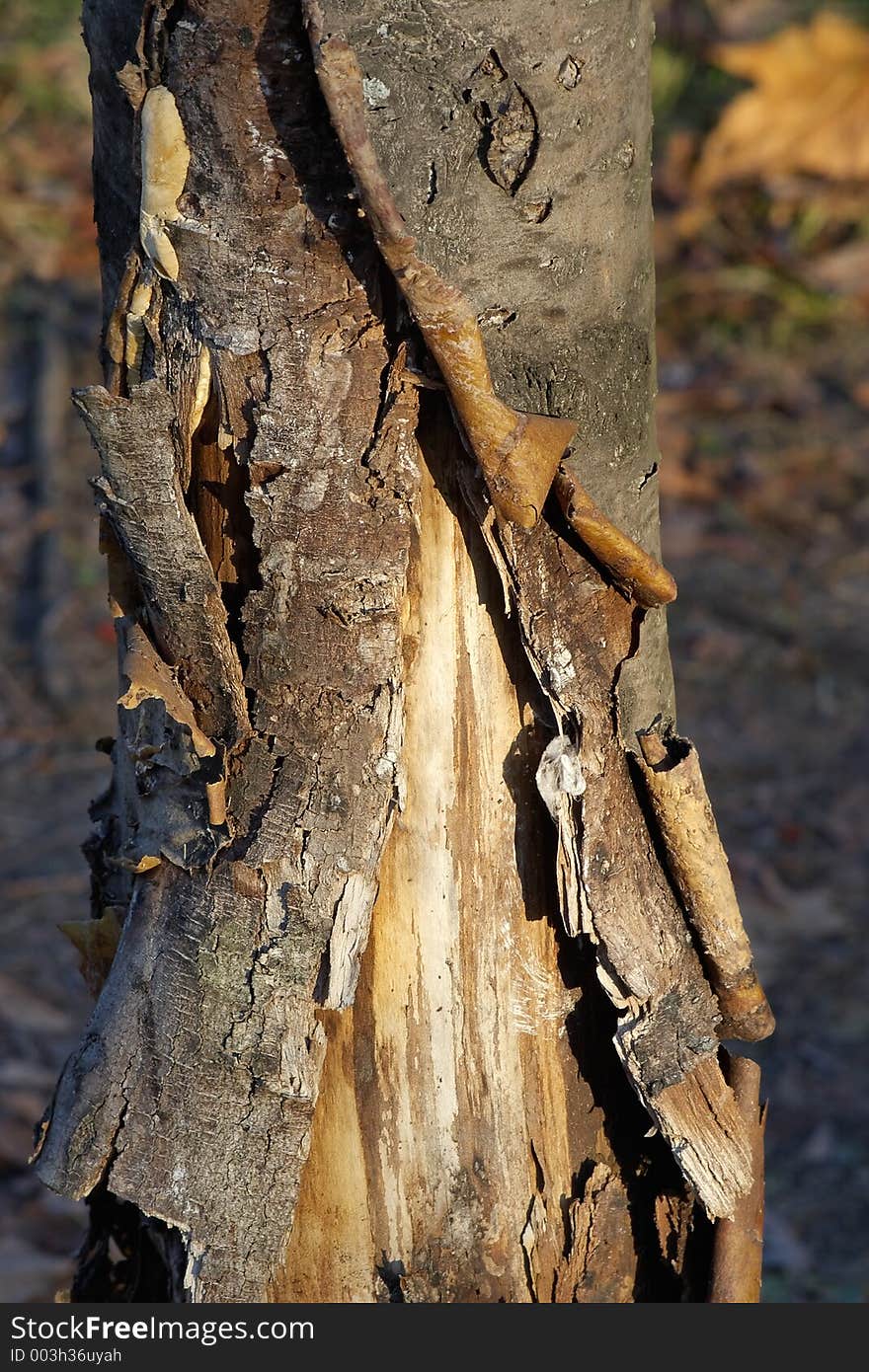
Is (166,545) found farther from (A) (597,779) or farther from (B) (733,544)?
(B) (733,544)

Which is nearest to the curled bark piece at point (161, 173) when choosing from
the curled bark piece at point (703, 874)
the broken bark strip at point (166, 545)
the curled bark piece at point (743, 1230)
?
the broken bark strip at point (166, 545)

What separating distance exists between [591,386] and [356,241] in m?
0.27

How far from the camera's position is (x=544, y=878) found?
1.36 metres

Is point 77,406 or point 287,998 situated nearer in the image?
point 77,406

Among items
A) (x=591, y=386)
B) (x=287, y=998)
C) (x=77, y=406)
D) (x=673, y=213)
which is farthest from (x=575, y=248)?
(x=673, y=213)

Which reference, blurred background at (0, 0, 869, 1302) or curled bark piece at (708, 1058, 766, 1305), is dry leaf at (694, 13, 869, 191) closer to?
blurred background at (0, 0, 869, 1302)

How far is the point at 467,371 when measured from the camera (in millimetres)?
1110

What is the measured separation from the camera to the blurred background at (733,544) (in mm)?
2770

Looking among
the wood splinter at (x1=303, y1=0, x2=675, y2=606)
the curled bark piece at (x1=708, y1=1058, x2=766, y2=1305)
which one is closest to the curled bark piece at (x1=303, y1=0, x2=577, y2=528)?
the wood splinter at (x1=303, y1=0, x2=675, y2=606)

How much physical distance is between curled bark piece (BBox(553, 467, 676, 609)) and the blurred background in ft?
5.51

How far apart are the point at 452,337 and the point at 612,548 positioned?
0.27 meters

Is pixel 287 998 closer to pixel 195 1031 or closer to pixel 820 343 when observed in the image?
pixel 195 1031

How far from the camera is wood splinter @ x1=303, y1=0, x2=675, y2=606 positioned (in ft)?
3.35

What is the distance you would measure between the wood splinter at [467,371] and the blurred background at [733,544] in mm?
1790
